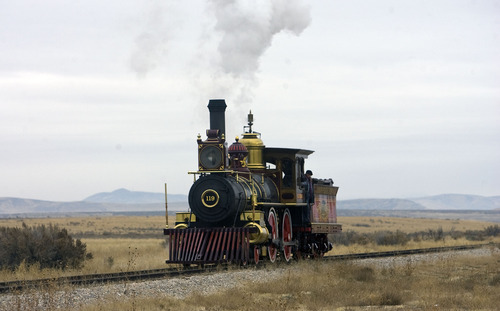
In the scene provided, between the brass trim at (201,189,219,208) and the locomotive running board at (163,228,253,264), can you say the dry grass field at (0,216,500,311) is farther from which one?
the brass trim at (201,189,219,208)

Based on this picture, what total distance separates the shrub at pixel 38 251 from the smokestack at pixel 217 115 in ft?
21.4

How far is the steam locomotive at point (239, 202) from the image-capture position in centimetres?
2184

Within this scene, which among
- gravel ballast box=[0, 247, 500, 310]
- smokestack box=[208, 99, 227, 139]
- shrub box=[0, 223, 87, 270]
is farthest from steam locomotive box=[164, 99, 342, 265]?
shrub box=[0, 223, 87, 270]

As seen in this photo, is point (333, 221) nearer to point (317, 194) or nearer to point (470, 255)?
point (317, 194)

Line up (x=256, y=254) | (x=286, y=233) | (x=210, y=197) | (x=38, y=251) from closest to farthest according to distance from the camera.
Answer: (x=210, y=197) → (x=256, y=254) → (x=38, y=251) → (x=286, y=233)

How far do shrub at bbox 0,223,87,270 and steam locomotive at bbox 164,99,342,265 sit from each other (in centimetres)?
460

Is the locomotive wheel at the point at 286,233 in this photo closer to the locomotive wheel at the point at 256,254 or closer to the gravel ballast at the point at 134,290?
the locomotive wheel at the point at 256,254

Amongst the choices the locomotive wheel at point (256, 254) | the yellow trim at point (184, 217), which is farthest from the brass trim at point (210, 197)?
the locomotive wheel at point (256, 254)

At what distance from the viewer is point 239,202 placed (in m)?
22.0

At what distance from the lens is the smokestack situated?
74.2ft

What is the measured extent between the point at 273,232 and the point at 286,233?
196cm

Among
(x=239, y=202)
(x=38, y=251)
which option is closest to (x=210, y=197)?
(x=239, y=202)

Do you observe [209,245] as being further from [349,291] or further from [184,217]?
[349,291]

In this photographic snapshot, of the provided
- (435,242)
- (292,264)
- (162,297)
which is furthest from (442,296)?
(435,242)
